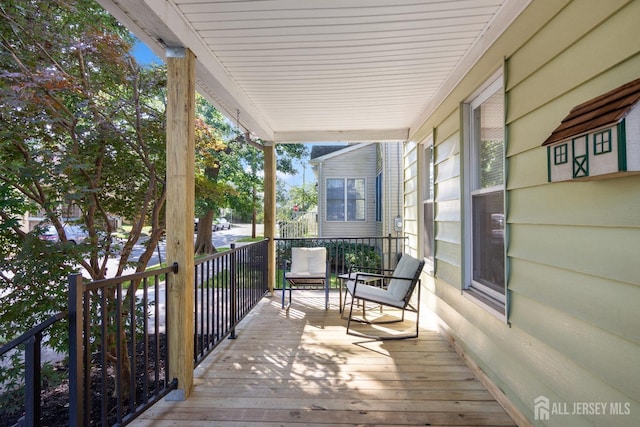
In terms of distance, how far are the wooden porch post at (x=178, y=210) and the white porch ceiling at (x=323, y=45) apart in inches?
8.9

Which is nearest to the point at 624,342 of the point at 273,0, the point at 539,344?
the point at 539,344

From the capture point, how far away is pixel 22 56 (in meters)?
2.67

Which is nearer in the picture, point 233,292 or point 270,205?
point 233,292

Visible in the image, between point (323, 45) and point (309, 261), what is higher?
point (323, 45)

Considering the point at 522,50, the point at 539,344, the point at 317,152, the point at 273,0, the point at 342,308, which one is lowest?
the point at 342,308

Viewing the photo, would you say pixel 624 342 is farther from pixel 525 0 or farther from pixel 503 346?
pixel 525 0

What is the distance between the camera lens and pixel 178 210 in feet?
7.00

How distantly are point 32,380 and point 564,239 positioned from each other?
2.36 m

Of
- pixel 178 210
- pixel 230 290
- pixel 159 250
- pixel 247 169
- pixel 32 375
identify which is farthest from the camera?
pixel 247 169

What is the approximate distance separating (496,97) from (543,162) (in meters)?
0.92

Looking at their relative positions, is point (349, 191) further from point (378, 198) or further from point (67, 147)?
point (67, 147)

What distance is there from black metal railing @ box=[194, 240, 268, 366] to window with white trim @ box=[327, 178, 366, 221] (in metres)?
5.01

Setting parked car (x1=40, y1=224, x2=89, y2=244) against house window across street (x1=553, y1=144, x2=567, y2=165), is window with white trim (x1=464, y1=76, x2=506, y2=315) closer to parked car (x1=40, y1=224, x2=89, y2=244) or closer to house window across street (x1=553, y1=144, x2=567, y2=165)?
house window across street (x1=553, y1=144, x2=567, y2=165)

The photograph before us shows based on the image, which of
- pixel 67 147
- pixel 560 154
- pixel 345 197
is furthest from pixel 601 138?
pixel 345 197
